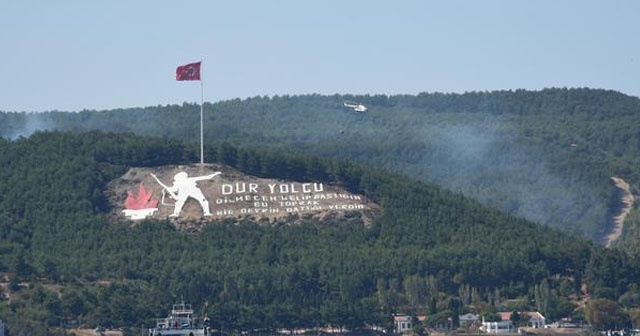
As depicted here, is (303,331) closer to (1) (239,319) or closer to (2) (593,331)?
(1) (239,319)

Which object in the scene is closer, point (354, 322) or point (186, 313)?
point (186, 313)

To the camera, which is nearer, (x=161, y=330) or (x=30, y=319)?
(x=161, y=330)

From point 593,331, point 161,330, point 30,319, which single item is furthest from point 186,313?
point 593,331

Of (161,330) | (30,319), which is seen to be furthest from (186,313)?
(30,319)

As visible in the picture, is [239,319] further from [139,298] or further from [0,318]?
[0,318]

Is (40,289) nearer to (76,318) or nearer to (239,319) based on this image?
(76,318)

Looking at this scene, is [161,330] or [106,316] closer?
[161,330]

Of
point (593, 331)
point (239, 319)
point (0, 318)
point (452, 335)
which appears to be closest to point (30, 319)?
point (0, 318)
